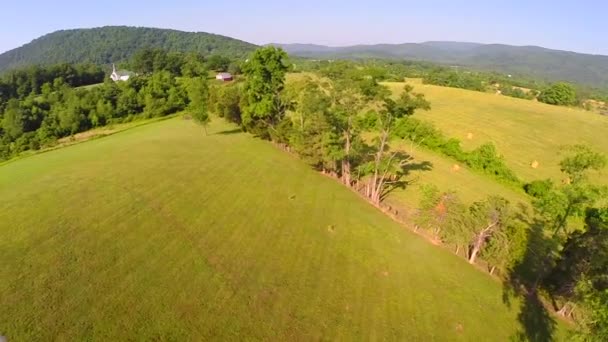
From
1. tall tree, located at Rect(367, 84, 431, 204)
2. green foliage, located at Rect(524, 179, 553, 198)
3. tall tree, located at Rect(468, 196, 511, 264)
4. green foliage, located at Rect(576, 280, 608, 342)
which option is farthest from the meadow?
green foliage, located at Rect(576, 280, 608, 342)

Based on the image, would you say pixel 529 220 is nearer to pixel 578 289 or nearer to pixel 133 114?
pixel 578 289

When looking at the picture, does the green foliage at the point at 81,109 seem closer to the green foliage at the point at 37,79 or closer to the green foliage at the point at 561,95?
the green foliage at the point at 37,79

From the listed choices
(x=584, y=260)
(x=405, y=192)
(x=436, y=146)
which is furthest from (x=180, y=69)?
(x=584, y=260)

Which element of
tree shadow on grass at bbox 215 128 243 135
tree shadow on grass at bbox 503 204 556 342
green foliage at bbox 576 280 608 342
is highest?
green foliage at bbox 576 280 608 342

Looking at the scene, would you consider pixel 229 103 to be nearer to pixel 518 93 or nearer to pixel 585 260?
pixel 585 260

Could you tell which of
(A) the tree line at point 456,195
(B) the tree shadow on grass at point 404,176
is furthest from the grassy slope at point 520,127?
(B) the tree shadow on grass at point 404,176

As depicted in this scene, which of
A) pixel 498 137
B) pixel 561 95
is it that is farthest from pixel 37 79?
pixel 561 95

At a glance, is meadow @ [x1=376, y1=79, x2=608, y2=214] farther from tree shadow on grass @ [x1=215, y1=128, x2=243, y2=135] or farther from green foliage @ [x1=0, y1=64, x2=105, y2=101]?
green foliage @ [x1=0, y1=64, x2=105, y2=101]
